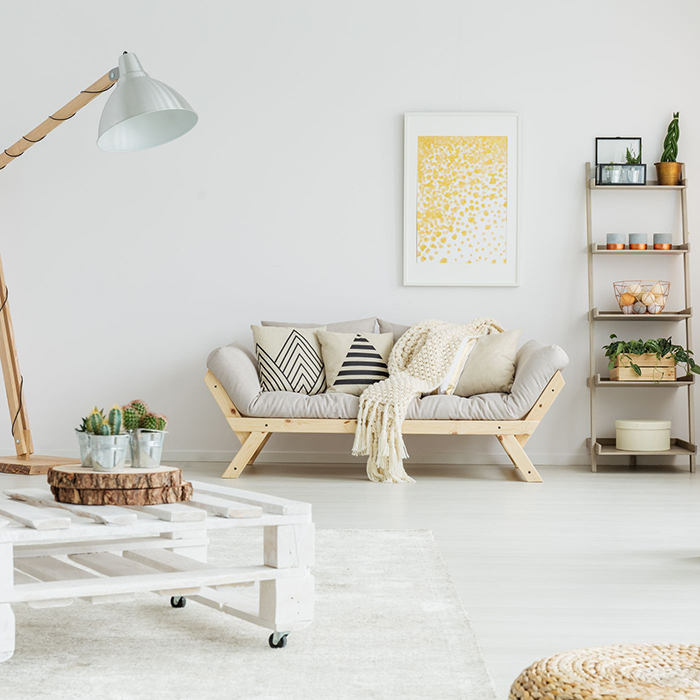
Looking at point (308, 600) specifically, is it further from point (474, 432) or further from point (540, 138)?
point (540, 138)

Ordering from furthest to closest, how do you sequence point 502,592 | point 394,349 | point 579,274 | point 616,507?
1. point 579,274
2. point 394,349
3. point 616,507
4. point 502,592

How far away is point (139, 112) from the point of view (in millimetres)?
2455

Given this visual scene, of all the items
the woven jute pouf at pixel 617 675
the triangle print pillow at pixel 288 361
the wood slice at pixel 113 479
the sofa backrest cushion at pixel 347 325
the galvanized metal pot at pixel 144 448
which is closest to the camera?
the woven jute pouf at pixel 617 675

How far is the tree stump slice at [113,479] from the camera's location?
190 centimetres

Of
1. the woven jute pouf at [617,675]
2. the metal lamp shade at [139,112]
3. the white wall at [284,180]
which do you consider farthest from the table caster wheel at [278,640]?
the white wall at [284,180]

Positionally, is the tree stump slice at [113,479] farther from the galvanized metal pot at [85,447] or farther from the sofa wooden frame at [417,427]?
the sofa wooden frame at [417,427]

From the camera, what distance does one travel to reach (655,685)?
1.11 m

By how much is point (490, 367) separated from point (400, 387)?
54 centimetres

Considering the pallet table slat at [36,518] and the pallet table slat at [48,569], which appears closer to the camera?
the pallet table slat at [36,518]

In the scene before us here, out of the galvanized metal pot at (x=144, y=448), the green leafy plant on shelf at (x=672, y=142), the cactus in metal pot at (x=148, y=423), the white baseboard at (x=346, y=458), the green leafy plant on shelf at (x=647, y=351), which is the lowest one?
the white baseboard at (x=346, y=458)

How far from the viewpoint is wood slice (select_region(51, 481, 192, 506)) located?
189 cm

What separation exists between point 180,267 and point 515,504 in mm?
2642

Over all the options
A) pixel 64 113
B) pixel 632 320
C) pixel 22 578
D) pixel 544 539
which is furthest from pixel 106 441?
pixel 632 320

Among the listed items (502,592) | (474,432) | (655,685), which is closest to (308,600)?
(502,592)
